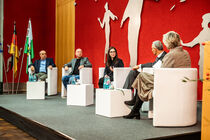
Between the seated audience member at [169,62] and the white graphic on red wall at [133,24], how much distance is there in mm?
2004

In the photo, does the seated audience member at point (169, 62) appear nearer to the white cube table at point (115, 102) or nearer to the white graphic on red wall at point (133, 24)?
the white cube table at point (115, 102)

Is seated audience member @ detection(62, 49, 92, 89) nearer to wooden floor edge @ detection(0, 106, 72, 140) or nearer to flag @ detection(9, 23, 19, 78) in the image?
wooden floor edge @ detection(0, 106, 72, 140)

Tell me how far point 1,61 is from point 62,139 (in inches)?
231

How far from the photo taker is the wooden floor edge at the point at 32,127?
2.33m

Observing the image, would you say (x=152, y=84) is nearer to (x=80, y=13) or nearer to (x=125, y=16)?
(x=125, y=16)

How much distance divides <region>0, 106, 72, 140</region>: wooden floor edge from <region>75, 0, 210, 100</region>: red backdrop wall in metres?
2.22

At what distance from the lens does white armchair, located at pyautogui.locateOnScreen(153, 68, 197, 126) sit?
96.1 inches

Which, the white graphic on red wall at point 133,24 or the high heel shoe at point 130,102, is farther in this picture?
the white graphic on red wall at point 133,24

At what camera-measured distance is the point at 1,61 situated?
24.1 feet

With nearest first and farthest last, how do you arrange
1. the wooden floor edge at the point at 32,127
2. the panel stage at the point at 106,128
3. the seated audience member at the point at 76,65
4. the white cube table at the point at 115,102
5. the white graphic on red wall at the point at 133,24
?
the panel stage at the point at 106,128 < the wooden floor edge at the point at 32,127 < the white cube table at the point at 115,102 < the white graphic on red wall at the point at 133,24 < the seated audience member at the point at 76,65

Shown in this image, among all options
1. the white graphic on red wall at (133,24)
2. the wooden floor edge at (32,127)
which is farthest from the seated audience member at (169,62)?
the white graphic on red wall at (133,24)

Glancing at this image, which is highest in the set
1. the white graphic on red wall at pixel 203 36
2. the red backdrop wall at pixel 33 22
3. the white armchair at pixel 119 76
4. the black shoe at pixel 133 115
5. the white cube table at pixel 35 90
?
the red backdrop wall at pixel 33 22

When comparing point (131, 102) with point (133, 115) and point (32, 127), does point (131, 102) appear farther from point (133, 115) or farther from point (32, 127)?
point (32, 127)

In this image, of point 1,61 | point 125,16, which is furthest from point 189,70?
point 1,61
